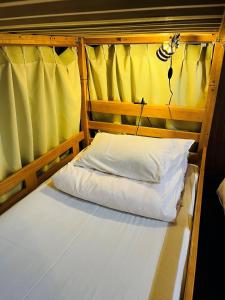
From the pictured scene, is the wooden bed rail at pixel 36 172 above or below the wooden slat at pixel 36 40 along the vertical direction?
below

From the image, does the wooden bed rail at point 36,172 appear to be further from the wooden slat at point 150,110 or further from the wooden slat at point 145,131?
the wooden slat at point 150,110

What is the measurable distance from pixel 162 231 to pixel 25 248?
2.42 feet

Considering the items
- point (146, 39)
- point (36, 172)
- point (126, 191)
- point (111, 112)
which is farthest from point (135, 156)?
point (146, 39)

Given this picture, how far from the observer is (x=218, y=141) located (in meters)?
2.05

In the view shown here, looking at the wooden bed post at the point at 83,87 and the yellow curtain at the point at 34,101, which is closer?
the yellow curtain at the point at 34,101

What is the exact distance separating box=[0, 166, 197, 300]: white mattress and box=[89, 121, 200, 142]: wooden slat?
61 centimetres

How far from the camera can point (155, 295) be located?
2.90 ft

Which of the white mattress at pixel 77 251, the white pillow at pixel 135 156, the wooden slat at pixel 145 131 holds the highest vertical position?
the wooden slat at pixel 145 131

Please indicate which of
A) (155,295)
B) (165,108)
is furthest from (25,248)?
(165,108)

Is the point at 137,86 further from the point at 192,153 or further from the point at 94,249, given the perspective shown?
Answer: the point at 94,249

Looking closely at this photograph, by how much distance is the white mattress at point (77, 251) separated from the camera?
0.92 m

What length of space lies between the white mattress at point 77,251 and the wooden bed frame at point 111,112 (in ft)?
0.54

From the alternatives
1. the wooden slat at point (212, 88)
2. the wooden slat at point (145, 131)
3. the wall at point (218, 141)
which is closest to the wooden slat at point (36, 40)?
the wooden slat at point (145, 131)

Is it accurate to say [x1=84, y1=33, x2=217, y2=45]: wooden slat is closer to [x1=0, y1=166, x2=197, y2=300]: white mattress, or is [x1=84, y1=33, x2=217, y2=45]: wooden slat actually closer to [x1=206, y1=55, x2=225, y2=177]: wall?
[x1=206, y1=55, x2=225, y2=177]: wall
